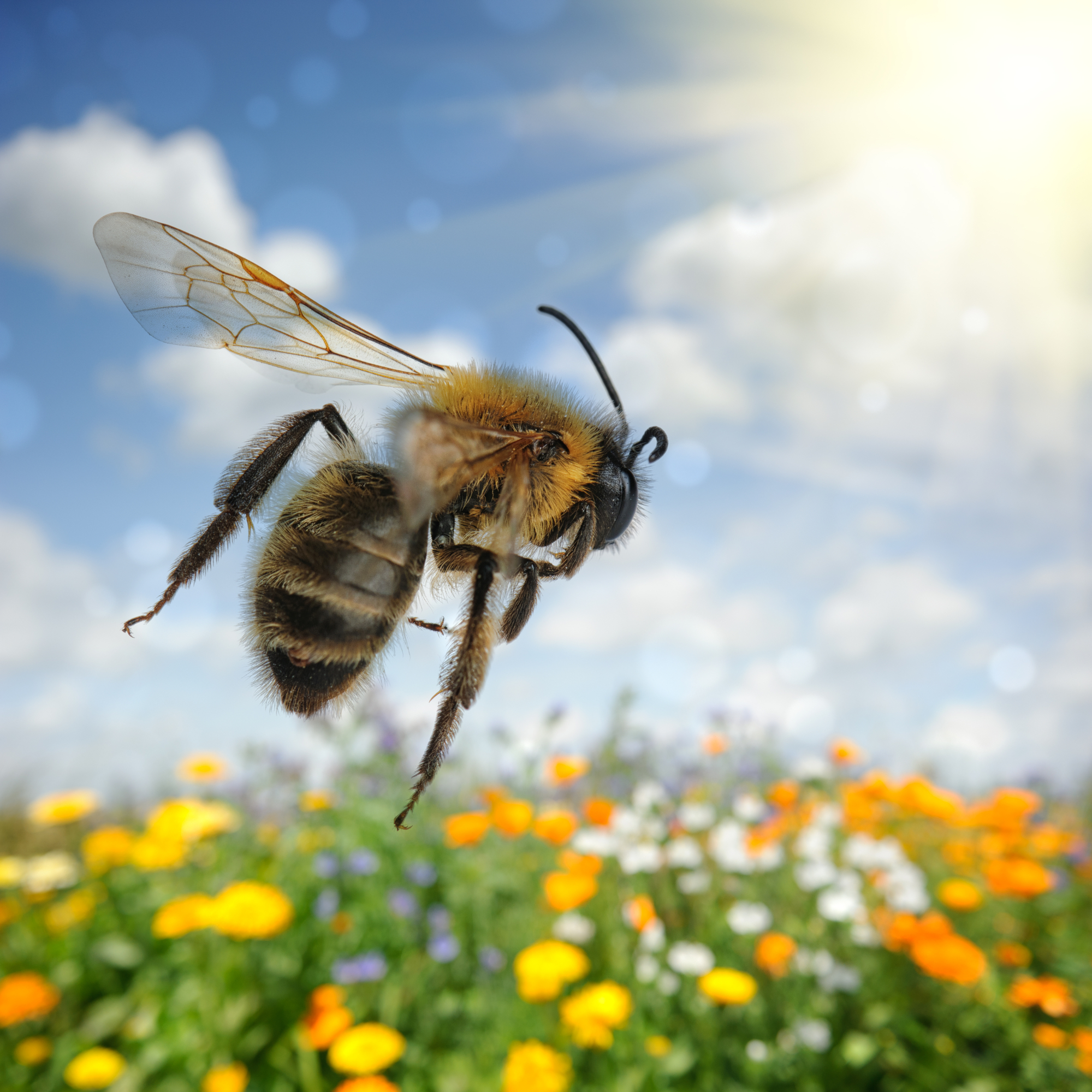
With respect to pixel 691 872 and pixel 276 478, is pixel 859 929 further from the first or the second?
pixel 276 478

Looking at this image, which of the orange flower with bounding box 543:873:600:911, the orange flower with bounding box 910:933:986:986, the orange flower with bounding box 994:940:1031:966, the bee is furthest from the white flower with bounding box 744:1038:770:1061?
the bee

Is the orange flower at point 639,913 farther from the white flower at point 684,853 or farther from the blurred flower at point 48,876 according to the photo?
the blurred flower at point 48,876

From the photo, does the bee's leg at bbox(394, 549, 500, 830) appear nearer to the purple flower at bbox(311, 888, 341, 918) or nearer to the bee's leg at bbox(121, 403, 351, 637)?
the bee's leg at bbox(121, 403, 351, 637)

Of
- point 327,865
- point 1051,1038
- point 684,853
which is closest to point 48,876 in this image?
point 327,865

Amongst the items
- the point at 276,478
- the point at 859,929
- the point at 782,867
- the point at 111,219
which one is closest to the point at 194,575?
the point at 276,478

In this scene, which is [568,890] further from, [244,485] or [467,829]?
[244,485]

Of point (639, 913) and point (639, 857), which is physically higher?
point (639, 857)

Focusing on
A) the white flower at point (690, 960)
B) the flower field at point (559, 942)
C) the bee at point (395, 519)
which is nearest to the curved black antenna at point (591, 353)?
the bee at point (395, 519)
